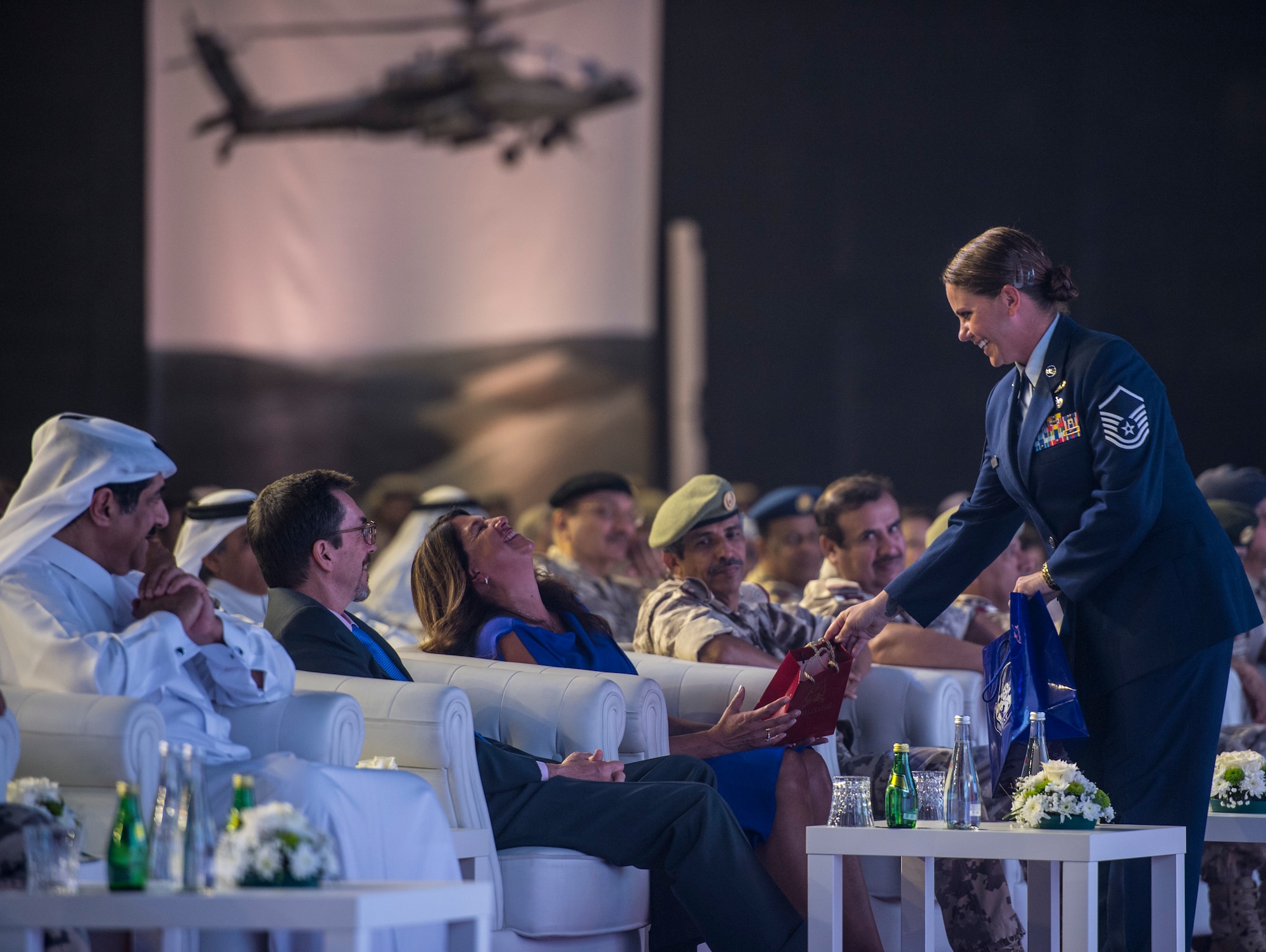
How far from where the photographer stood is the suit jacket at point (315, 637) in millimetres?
2838

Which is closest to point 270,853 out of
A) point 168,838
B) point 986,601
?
point 168,838

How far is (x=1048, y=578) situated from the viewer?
2676mm

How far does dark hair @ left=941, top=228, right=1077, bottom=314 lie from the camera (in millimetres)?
2715

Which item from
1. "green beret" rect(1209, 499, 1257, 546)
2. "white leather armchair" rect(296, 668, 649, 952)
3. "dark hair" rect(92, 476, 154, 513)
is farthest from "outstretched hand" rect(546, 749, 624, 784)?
"green beret" rect(1209, 499, 1257, 546)

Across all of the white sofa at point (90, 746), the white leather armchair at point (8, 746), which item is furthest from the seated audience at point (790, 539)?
the white leather armchair at point (8, 746)

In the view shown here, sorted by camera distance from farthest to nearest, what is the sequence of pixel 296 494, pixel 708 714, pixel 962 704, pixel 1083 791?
pixel 962 704, pixel 708 714, pixel 296 494, pixel 1083 791

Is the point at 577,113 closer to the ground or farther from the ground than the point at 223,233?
farther from the ground

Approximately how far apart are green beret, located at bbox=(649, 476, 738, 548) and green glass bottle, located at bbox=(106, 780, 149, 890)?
2.21 m

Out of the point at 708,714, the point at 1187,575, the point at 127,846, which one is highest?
the point at 1187,575

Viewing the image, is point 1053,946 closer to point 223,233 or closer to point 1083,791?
point 1083,791

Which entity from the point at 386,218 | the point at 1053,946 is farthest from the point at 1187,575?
the point at 386,218

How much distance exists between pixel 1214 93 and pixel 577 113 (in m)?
3.38

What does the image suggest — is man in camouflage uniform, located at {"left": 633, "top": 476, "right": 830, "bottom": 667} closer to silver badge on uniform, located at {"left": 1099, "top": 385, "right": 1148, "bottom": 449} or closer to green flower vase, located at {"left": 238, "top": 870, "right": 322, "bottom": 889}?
silver badge on uniform, located at {"left": 1099, "top": 385, "right": 1148, "bottom": 449}

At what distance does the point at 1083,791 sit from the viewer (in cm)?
245
